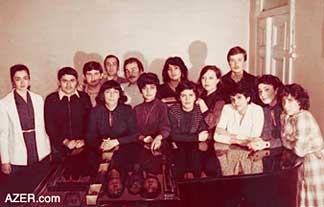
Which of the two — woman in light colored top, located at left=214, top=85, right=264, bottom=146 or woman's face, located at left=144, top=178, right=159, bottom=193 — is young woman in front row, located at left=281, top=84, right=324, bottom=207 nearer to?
woman in light colored top, located at left=214, top=85, right=264, bottom=146

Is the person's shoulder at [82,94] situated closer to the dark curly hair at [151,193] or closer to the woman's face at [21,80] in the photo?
the woman's face at [21,80]

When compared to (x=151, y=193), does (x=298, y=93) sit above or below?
above

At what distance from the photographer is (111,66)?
144 centimetres

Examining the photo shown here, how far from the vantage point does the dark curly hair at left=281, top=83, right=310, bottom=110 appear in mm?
1434

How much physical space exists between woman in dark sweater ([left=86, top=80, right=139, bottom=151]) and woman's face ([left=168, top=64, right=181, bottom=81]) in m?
0.15

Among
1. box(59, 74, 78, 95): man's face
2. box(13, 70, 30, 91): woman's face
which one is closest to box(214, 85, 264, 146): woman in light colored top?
box(59, 74, 78, 95): man's face

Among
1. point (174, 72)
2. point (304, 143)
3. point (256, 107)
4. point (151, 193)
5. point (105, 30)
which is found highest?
point (105, 30)

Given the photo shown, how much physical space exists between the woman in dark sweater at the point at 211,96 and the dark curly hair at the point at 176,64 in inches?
1.8

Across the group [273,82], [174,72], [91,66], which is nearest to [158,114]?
[174,72]

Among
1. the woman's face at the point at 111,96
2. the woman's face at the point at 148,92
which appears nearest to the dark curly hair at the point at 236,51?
the woman's face at the point at 148,92

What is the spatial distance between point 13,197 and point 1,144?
0.51ft

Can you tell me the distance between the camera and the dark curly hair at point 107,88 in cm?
144

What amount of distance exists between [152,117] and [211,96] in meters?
0.18

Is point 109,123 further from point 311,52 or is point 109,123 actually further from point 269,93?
point 311,52
